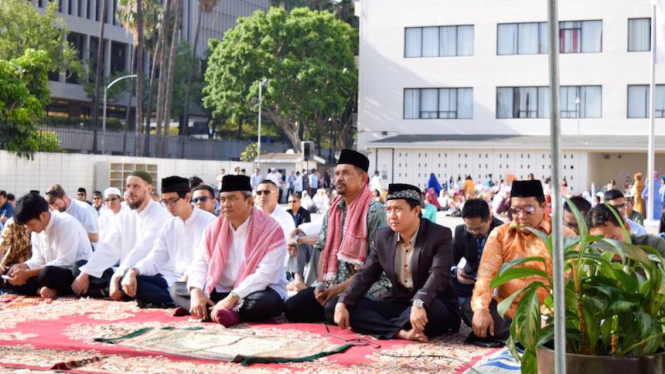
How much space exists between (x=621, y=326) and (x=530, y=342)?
42 cm

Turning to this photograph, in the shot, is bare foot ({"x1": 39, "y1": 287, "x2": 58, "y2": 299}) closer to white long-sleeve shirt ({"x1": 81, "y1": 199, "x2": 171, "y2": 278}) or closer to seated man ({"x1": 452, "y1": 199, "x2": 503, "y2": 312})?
white long-sleeve shirt ({"x1": 81, "y1": 199, "x2": 171, "y2": 278})

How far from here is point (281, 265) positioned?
8.30 m

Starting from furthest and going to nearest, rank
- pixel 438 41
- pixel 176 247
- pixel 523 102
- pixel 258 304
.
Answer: pixel 438 41 < pixel 523 102 < pixel 176 247 < pixel 258 304

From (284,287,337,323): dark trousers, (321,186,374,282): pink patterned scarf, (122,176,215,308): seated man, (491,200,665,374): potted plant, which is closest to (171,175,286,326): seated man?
(284,287,337,323): dark trousers

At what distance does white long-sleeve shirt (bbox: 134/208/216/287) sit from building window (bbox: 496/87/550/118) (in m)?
30.6

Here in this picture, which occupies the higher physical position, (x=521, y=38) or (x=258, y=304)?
(x=521, y=38)

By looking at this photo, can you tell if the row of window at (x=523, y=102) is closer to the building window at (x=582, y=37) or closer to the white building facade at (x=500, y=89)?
the white building facade at (x=500, y=89)

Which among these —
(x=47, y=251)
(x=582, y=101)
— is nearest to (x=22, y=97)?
(x=47, y=251)

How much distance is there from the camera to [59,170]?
2617 cm

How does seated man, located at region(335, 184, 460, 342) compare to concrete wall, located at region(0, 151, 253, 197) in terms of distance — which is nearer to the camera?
seated man, located at region(335, 184, 460, 342)

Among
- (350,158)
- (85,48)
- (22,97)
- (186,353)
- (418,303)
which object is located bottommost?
(186,353)

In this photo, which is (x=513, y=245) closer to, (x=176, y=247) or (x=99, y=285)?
(x=176, y=247)

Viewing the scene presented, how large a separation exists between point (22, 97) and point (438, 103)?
22037 mm

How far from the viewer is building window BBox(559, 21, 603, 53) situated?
37.4 meters
